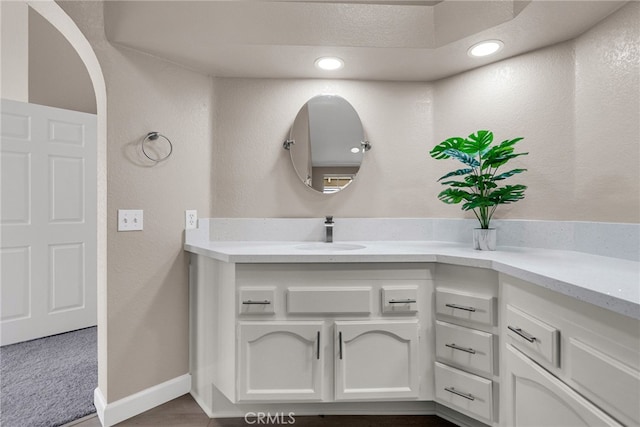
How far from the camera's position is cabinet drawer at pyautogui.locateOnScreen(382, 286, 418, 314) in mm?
1511

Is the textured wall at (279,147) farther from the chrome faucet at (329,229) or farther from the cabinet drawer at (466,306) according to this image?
the cabinet drawer at (466,306)

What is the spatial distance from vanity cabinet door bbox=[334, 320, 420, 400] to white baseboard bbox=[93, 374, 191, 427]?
3.15ft

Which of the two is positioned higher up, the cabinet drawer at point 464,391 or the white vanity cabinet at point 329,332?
the white vanity cabinet at point 329,332

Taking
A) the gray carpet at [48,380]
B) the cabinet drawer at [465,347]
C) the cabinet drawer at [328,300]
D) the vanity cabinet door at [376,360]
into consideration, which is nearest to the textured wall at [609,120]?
the cabinet drawer at [465,347]

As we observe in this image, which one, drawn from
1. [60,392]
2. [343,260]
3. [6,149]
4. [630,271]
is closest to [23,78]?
[6,149]

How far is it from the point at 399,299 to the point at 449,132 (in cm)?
117

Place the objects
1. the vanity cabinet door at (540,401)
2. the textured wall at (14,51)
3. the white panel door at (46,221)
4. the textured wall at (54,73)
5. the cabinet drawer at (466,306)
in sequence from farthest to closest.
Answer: the textured wall at (54,73) → the textured wall at (14,51) → the white panel door at (46,221) → the cabinet drawer at (466,306) → the vanity cabinet door at (540,401)

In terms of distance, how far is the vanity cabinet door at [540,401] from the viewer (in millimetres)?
892

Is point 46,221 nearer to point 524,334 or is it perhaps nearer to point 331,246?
point 331,246

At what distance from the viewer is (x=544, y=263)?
4.18 feet

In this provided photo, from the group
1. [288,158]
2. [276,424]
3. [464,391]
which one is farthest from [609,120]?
[276,424]

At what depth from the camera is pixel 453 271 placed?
1485 millimetres

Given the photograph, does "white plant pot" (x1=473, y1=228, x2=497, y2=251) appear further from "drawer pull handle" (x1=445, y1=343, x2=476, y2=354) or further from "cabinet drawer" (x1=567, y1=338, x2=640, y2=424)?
"cabinet drawer" (x1=567, y1=338, x2=640, y2=424)

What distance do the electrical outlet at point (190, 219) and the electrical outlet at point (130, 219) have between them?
24 cm
